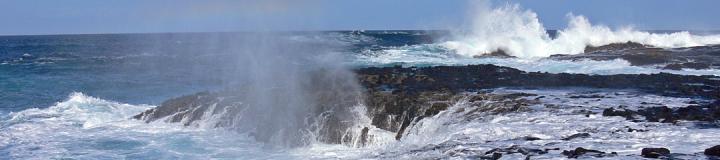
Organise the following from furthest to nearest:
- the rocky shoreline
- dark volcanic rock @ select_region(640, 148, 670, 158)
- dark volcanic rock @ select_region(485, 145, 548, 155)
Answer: the rocky shoreline → dark volcanic rock @ select_region(485, 145, 548, 155) → dark volcanic rock @ select_region(640, 148, 670, 158)

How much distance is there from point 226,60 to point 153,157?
33.8 metres

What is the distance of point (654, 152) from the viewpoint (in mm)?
8633

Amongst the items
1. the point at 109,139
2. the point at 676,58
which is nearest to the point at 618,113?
the point at 109,139

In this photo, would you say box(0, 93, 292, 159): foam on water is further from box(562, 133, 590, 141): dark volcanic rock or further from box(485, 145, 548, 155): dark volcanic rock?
box(562, 133, 590, 141): dark volcanic rock

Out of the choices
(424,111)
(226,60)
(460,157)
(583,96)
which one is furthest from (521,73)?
(226,60)

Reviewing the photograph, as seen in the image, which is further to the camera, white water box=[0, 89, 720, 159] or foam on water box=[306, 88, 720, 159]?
white water box=[0, 89, 720, 159]

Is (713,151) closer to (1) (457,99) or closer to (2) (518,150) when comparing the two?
(2) (518,150)

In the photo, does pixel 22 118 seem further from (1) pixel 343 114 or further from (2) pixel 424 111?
(2) pixel 424 111

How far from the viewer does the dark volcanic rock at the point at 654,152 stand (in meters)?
8.55

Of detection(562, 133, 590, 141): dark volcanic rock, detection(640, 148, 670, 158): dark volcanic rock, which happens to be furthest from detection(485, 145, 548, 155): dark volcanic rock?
detection(640, 148, 670, 158): dark volcanic rock

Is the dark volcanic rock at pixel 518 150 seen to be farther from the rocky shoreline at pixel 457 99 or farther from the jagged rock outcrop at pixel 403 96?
→ the jagged rock outcrop at pixel 403 96

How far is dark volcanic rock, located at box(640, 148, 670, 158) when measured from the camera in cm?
855

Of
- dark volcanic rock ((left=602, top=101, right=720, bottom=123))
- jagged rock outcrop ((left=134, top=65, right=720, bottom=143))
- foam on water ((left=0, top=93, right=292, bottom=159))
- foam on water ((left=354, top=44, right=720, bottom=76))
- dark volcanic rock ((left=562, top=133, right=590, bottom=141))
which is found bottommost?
foam on water ((left=0, top=93, right=292, bottom=159))

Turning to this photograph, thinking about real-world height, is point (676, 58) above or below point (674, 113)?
above
